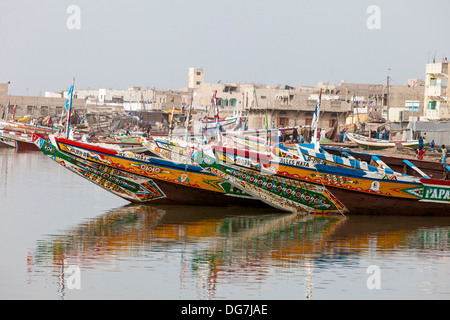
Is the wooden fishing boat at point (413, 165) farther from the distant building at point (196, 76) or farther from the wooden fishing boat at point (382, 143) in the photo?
the distant building at point (196, 76)

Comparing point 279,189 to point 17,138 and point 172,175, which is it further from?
point 17,138

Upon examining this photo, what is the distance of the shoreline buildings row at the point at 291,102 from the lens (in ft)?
170

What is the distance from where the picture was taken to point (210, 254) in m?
15.1

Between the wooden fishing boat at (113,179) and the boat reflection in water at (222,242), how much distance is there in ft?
1.23

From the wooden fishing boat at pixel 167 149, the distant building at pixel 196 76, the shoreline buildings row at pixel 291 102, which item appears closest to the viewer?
the wooden fishing boat at pixel 167 149

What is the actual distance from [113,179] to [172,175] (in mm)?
1717

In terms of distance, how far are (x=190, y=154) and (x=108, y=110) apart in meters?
59.7

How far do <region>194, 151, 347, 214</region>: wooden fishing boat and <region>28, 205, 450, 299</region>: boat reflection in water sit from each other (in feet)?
0.96

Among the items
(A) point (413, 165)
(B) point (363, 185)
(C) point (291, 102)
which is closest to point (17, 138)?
(C) point (291, 102)

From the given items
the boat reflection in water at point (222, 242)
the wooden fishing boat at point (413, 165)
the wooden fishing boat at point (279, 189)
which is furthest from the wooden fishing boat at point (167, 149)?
the wooden fishing boat at point (413, 165)

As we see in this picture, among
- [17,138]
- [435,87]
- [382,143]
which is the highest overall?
[435,87]

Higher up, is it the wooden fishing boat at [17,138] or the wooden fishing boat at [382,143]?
the wooden fishing boat at [382,143]

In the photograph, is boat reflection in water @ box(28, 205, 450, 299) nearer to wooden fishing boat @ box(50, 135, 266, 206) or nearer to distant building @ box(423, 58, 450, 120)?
wooden fishing boat @ box(50, 135, 266, 206)

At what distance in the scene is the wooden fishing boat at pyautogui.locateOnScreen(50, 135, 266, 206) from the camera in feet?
69.2
